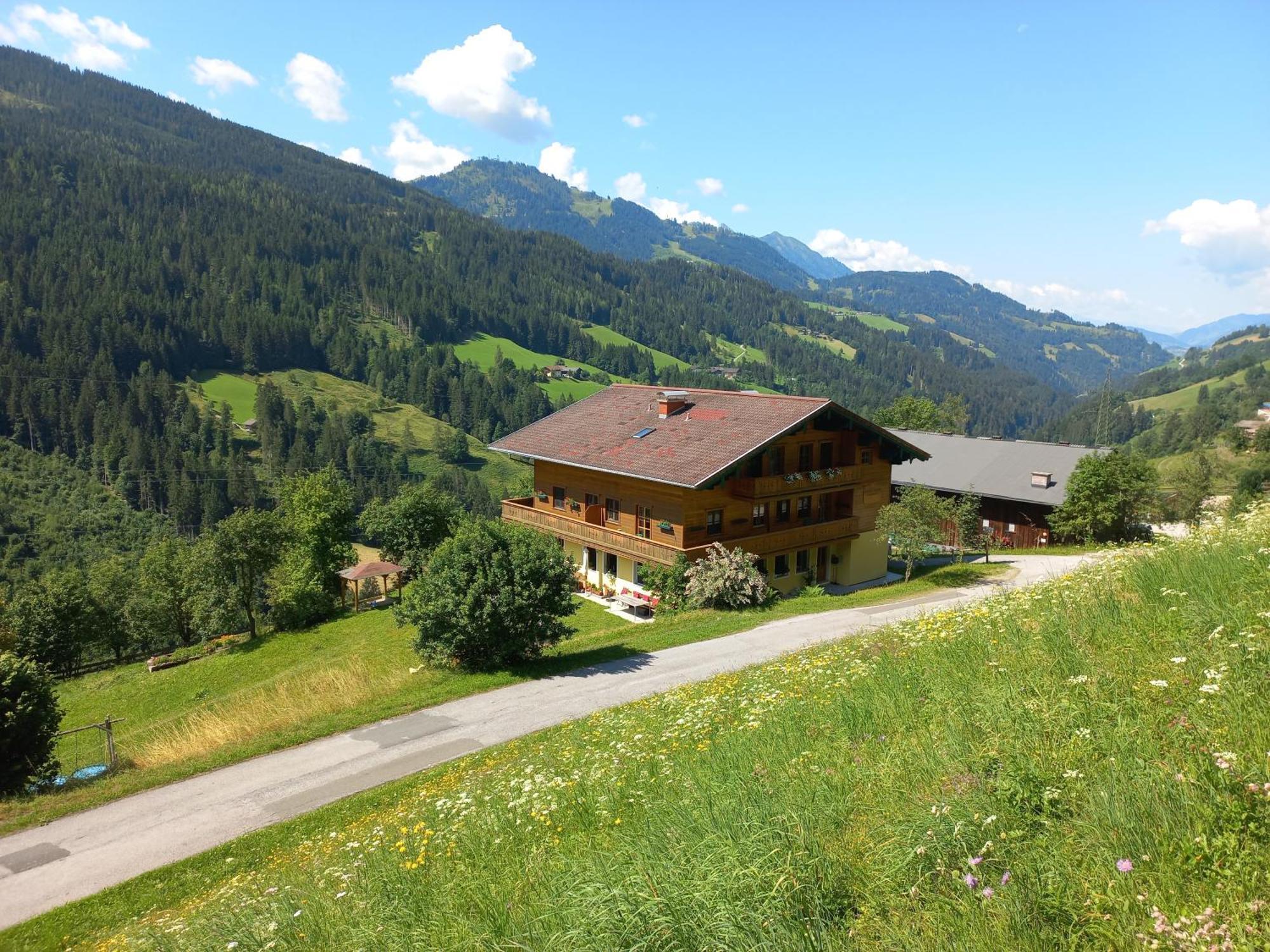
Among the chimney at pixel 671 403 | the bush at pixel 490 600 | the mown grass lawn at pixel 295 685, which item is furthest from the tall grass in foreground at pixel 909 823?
the chimney at pixel 671 403

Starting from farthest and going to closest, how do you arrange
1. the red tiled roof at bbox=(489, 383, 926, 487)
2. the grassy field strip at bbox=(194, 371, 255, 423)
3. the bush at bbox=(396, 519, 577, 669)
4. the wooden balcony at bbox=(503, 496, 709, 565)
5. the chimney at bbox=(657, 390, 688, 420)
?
the grassy field strip at bbox=(194, 371, 255, 423)
the chimney at bbox=(657, 390, 688, 420)
the wooden balcony at bbox=(503, 496, 709, 565)
the red tiled roof at bbox=(489, 383, 926, 487)
the bush at bbox=(396, 519, 577, 669)

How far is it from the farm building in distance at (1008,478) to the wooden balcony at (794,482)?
35.3ft

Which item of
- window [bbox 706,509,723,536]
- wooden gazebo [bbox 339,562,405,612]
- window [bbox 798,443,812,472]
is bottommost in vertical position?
wooden gazebo [bbox 339,562,405,612]

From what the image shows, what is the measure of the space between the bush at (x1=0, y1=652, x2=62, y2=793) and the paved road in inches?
101

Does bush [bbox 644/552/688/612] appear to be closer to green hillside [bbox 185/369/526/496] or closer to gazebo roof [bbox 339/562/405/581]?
gazebo roof [bbox 339/562/405/581]

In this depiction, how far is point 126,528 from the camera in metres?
123

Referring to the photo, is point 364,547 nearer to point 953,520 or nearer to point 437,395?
point 437,395

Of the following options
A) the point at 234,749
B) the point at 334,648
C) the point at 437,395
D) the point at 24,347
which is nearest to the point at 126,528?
the point at 24,347

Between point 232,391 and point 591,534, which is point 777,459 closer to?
point 591,534

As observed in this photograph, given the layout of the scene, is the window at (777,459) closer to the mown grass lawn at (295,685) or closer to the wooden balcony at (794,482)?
the wooden balcony at (794,482)

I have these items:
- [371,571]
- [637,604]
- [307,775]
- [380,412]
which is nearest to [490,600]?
[307,775]

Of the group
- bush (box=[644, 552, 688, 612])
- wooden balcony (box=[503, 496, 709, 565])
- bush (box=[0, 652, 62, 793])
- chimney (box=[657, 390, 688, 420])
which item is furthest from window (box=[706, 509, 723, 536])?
bush (box=[0, 652, 62, 793])

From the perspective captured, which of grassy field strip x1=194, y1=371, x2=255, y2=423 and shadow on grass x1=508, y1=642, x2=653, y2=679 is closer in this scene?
shadow on grass x1=508, y1=642, x2=653, y2=679

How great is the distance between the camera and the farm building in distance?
50.7 meters
